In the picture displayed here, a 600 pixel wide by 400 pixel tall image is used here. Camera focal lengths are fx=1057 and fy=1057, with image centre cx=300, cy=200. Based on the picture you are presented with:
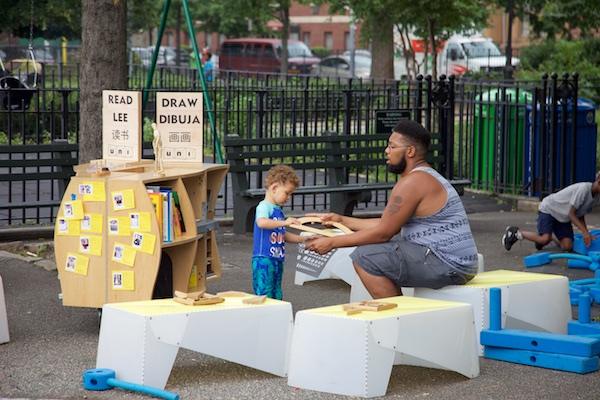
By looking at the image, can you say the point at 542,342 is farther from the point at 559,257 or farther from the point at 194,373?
the point at 559,257

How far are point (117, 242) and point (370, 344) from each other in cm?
214

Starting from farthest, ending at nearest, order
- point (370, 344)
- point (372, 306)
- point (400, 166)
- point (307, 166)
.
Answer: point (307, 166) < point (400, 166) < point (372, 306) < point (370, 344)

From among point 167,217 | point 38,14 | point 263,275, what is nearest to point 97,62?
point 167,217

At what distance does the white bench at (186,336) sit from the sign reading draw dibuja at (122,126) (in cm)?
189

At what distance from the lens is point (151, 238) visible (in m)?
6.72

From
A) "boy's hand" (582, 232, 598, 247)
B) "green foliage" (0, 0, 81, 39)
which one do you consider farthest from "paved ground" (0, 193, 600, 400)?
"green foliage" (0, 0, 81, 39)

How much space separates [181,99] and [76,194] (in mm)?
1231

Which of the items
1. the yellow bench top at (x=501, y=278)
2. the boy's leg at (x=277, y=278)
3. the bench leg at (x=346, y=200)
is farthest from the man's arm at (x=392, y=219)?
the bench leg at (x=346, y=200)

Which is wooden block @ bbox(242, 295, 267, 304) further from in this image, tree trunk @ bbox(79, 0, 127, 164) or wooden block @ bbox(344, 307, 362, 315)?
tree trunk @ bbox(79, 0, 127, 164)

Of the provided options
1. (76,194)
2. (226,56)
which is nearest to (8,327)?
(76,194)

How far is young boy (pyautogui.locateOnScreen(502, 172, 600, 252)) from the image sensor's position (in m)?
9.78

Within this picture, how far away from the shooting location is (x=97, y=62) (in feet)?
30.6

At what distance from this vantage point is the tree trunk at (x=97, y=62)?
9289mm

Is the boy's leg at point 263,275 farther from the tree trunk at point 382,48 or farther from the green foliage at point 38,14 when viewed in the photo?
the green foliage at point 38,14
